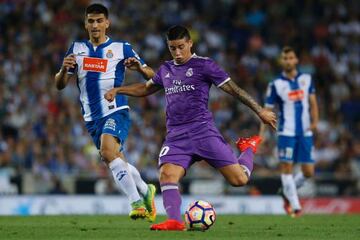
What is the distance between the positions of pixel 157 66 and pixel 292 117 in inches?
349

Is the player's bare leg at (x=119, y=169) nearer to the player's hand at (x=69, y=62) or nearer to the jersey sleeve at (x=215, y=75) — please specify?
the player's hand at (x=69, y=62)

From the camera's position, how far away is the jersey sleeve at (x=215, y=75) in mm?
11406

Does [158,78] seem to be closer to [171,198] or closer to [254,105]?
[254,105]

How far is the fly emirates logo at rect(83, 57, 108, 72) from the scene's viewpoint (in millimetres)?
12953

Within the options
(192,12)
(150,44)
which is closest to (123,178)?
(150,44)

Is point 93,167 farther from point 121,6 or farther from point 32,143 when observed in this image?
point 121,6

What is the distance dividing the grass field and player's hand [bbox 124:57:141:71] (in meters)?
2.01

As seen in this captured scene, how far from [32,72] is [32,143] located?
8.59 ft

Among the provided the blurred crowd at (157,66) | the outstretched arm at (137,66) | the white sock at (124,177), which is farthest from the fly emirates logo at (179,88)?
the blurred crowd at (157,66)

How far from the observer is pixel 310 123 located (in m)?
16.9

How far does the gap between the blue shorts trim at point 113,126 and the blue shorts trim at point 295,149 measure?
14.8 feet

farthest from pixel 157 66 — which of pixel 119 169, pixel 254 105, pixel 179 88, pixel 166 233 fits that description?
pixel 166 233

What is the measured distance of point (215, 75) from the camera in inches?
451

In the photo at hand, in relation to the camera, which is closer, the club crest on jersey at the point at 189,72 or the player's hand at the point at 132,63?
the club crest on jersey at the point at 189,72
